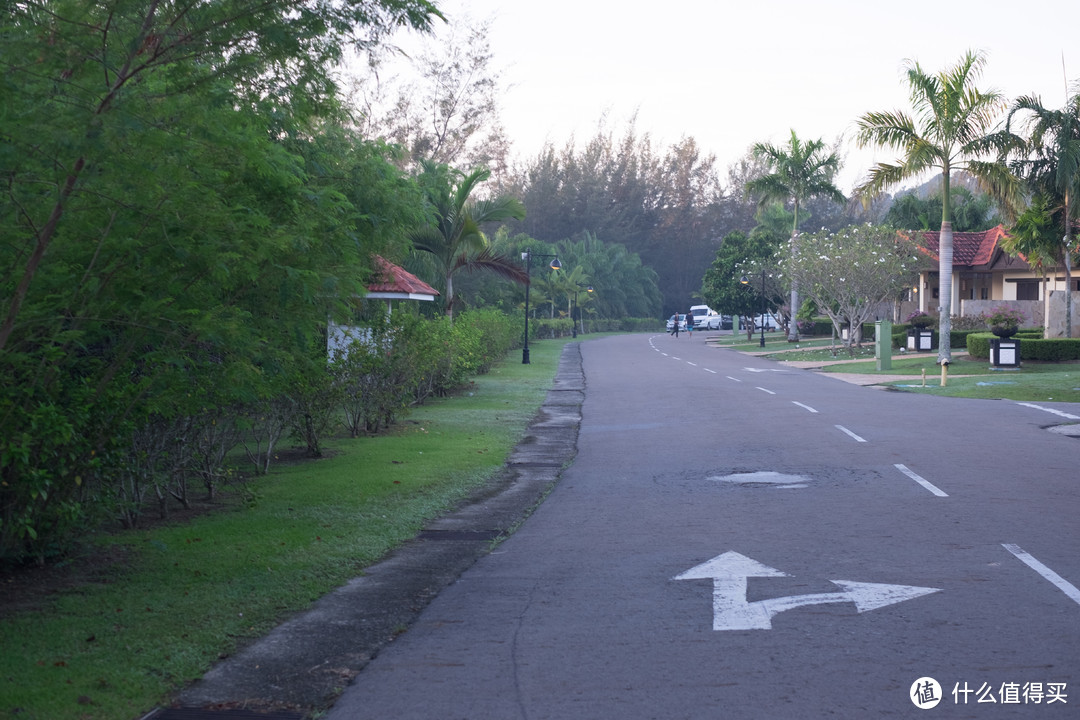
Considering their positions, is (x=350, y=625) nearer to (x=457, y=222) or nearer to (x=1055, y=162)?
(x=457, y=222)

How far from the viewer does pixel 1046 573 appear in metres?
7.22

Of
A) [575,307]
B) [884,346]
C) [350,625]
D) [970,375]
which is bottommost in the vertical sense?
[350,625]

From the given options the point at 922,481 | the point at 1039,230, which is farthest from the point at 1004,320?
the point at 922,481

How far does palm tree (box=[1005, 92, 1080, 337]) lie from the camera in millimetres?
30078

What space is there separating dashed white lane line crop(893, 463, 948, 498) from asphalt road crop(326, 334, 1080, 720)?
31 millimetres

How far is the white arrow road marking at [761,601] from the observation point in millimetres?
6344

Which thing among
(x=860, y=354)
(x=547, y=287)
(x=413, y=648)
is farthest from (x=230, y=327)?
(x=547, y=287)

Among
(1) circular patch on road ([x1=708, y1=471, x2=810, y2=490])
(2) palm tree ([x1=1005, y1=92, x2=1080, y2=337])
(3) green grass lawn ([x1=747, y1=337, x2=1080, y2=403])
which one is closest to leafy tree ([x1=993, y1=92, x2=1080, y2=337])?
(2) palm tree ([x1=1005, y1=92, x2=1080, y2=337])

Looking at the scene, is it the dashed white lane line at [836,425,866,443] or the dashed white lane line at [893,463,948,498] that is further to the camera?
the dashed white lane line at [836,425,866,443]

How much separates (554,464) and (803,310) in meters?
49.9

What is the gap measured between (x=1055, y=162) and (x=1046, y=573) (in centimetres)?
2847

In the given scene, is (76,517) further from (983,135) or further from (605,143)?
(605,143)

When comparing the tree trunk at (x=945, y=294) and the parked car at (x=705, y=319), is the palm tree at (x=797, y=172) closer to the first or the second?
the tree trunk at (x=945, y=294)

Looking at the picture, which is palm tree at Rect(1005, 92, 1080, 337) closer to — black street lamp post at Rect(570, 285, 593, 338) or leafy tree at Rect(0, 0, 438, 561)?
leafy tree at Rect(0, 0, 438, 561)
